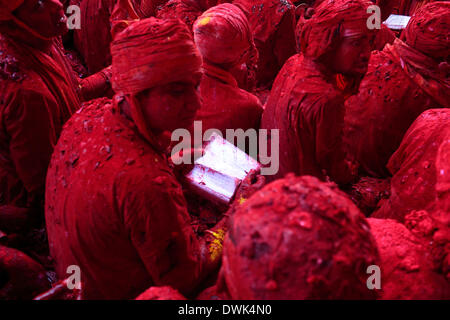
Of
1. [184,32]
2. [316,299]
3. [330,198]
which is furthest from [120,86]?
[316,299]

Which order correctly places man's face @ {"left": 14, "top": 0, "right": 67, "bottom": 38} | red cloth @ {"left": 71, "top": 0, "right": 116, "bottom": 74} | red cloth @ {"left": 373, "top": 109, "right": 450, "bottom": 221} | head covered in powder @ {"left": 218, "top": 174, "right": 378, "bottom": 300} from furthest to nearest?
red cloth @ {"left": 71, "top": 0, "right": 116, "bottom": 74}
man's face @ {"left": 14, "top": 0, "right": 67, "bottom": 38}
red cloth @ {"left": 373, "top": 109, "right": 450, "bottom": 221}
head covered in powder @ {"left": 218, "top": 174, "right": 378, "bottom": 300}

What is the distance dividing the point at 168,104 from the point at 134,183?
38cm

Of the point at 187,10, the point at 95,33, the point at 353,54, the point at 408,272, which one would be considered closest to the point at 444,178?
the point at 408,272

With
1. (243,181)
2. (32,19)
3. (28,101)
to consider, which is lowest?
(243,181)

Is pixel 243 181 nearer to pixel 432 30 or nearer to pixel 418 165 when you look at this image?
pixel 418 165

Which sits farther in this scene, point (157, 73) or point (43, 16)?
point (43, 16)

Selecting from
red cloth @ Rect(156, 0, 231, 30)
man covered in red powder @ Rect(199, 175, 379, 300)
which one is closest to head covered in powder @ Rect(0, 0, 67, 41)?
red cloth @ Rect(156, 0, 231, 30)

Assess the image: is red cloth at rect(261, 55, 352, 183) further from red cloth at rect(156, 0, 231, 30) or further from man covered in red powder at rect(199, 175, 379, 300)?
red cloth at rect(156, 0, 231, 30)

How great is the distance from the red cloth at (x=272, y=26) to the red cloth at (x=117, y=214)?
10.1 ft

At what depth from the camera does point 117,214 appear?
164 cm

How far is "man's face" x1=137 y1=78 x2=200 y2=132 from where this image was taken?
1709 mm

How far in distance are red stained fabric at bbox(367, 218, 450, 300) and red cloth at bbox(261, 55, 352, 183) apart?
1125mm

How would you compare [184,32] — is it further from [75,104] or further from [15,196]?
[15,196]

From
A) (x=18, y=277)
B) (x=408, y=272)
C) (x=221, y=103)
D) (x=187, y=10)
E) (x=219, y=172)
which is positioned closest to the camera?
(x=408, y=272)
